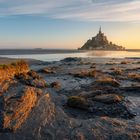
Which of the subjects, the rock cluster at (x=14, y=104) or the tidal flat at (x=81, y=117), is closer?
the tidal flat at (x=81, y=117)

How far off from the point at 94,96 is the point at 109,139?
425 inches

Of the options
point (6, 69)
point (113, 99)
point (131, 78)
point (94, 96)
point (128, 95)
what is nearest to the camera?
point (113, 99)

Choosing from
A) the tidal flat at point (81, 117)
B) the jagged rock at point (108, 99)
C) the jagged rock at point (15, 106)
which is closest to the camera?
the tidal flat at point (81, 117)

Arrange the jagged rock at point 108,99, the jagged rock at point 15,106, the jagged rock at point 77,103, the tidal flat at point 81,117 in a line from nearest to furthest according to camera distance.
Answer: the tidal flat at point 81,117
the jagged rock at point 15,106
the jagged rock at point 77,103
the jagged rock at point 108,99

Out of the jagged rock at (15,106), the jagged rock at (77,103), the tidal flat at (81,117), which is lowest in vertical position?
the tidal flat at (81,117)

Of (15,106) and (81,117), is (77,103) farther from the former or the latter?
(15,106)

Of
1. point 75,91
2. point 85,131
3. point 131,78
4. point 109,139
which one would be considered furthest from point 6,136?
point 131,78

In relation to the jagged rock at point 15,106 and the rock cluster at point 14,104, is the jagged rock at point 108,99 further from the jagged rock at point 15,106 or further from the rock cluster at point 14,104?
the jagged rock at point 15,106

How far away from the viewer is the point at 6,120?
19328mm

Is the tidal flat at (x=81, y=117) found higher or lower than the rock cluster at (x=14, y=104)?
lower

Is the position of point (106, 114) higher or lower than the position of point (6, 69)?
lower

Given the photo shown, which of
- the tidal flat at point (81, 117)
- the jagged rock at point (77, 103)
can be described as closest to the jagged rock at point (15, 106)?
the tidal flat at point (81, 117)

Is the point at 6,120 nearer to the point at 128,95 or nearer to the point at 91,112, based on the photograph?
the point at 91,112

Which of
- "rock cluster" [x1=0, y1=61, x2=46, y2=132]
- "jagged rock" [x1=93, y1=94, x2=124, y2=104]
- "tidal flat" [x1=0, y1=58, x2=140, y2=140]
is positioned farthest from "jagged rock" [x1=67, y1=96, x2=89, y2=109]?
"rock cluster" [x1=0, y1=61, x2=46, y2=132]
